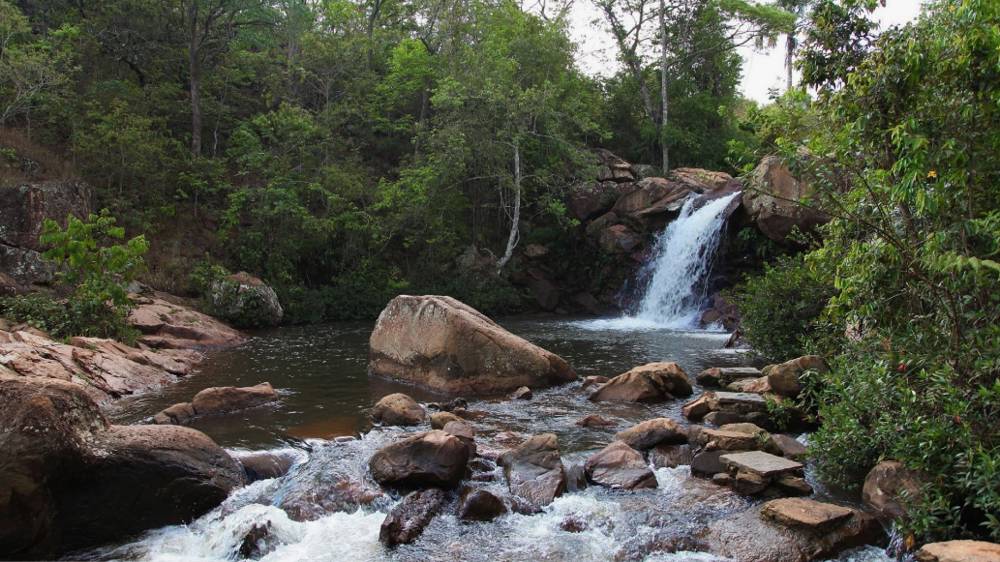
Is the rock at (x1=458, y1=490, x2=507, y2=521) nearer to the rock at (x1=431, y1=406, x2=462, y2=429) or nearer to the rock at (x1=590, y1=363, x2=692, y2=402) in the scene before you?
the rock at (x1=431, y1=406, x2=462, y2=429)

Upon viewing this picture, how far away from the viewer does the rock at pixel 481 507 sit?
6270 millimetres

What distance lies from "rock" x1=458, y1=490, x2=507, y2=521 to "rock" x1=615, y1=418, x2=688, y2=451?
2.15 m

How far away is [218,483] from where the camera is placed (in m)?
6.68

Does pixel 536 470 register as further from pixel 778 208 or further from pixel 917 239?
pixel 778 208

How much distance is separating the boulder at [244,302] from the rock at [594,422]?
498 inches

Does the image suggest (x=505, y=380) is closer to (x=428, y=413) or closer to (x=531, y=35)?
(x=428, y=413)

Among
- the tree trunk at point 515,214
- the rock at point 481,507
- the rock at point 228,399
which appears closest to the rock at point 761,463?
the rock at point 481,507

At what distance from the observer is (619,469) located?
23.5 feet

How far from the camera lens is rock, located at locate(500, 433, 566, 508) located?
6680 mm

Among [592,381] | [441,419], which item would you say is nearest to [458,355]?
[592,381]

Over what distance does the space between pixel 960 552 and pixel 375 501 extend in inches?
186

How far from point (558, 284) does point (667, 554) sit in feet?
68.7

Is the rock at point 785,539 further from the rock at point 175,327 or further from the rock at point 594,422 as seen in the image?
the rock at point 175,327

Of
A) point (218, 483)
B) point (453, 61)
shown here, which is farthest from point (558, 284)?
point (218, 483)
